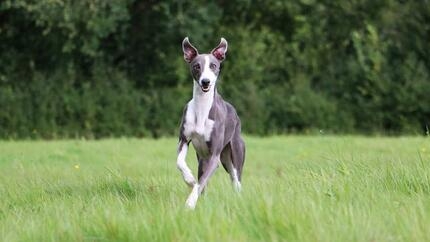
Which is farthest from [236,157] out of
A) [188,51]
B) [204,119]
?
[188,51]

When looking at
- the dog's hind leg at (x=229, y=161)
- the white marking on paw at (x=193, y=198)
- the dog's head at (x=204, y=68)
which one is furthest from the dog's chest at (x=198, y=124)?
the white marking on paw at (x=193, y=198)

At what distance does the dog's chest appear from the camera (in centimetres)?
788

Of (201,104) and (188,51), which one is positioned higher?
(188,51)

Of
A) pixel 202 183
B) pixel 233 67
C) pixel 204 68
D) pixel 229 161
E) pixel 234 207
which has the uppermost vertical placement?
pixel 204 68

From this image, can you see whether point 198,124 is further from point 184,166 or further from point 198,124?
point 184,166

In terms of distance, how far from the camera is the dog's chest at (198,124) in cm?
788

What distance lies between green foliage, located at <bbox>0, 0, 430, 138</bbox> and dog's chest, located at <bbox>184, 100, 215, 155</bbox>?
619 inches

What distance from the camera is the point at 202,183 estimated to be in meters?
7.47

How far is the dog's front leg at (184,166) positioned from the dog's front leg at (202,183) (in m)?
0.09

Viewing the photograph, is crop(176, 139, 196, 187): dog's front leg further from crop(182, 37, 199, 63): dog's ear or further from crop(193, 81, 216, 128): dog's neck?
crop(182, 37, 199, 63): dog's ear

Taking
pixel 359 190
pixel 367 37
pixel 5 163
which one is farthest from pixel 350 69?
pixel 359 190

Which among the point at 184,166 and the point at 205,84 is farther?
the point at 205,84

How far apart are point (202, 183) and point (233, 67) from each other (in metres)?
18.3

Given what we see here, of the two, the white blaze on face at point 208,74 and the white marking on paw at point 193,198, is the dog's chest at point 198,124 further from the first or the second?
the white marking on paw at point 193,198
